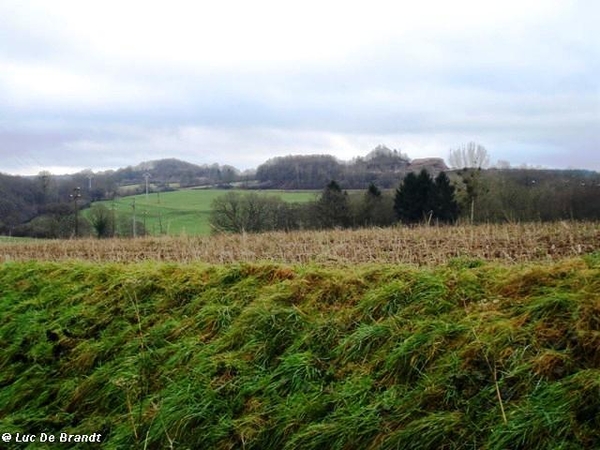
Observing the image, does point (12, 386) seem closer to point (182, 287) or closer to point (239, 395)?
point (182, 287)

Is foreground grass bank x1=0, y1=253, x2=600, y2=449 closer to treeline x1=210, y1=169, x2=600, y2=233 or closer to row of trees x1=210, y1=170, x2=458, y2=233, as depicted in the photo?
treeline x1=210, y1=169, x2=600, y2=233

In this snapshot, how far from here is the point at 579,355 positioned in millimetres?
3617

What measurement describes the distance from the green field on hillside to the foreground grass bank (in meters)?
34.6

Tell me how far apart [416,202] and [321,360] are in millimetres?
38349

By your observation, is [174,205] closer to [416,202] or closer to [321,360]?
[416,202]

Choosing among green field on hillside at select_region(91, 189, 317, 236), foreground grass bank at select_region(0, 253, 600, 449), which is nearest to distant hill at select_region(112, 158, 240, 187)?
green field on hillside at select_region(91, 189, 317, 236)

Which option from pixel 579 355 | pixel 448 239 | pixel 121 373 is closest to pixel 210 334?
pixel 121 373

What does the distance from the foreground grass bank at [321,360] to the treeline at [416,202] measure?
27.3m

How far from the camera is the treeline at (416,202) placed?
3234 cm

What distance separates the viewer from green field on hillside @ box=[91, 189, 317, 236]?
43625mm

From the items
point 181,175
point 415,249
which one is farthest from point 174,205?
point 415,249

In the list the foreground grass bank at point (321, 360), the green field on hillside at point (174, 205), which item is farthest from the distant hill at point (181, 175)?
the foreground grass bank at point (321, 360)

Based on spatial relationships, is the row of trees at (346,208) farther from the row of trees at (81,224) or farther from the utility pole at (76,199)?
the utility pole at (76,199)

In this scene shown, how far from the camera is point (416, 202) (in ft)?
136
